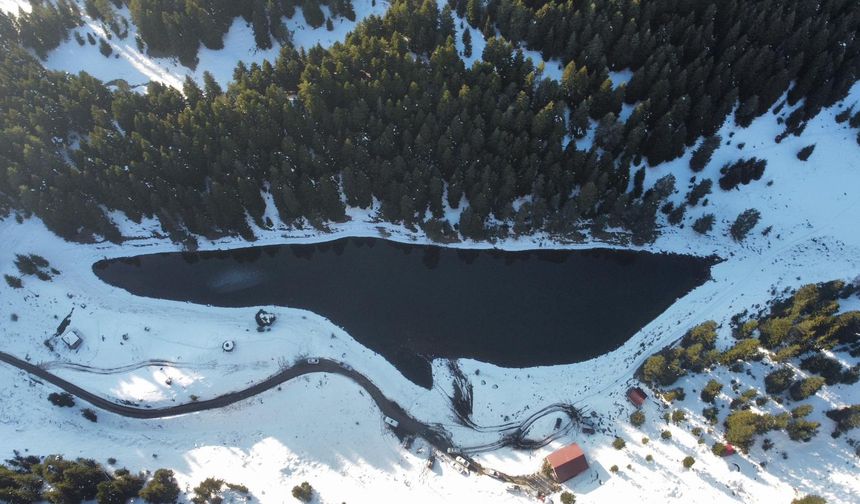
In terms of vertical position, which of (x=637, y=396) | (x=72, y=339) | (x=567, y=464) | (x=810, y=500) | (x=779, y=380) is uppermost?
(x=72, y=339)

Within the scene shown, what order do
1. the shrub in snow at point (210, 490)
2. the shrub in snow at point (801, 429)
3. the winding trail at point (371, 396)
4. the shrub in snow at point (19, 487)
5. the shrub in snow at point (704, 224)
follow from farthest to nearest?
the shrub in snow at point (704, 224) → the winding trail at point (371, 396) → the shrub in snow at point (210, 490) → the shrub in snow at point (801, 429) → the shrub in snow at point (19, 487)

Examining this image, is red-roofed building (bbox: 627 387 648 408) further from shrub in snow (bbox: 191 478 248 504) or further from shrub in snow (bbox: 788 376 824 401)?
shrub in snow (bbox: 191 478 248 504)

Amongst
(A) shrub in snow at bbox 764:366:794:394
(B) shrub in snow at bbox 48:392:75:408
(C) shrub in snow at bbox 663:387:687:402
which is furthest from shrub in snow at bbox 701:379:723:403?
(B) shrub in snow at bbox 48:392:75:408

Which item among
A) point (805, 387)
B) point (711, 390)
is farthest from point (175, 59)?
point (805, 387)

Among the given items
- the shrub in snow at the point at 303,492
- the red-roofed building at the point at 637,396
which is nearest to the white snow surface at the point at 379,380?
the red-roofed building at the point at 637,396

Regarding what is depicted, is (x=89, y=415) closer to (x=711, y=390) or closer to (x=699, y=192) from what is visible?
(x=711, y=390)

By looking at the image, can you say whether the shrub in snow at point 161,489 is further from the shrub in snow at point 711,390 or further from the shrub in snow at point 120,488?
the shrub in snow at point 711,390
